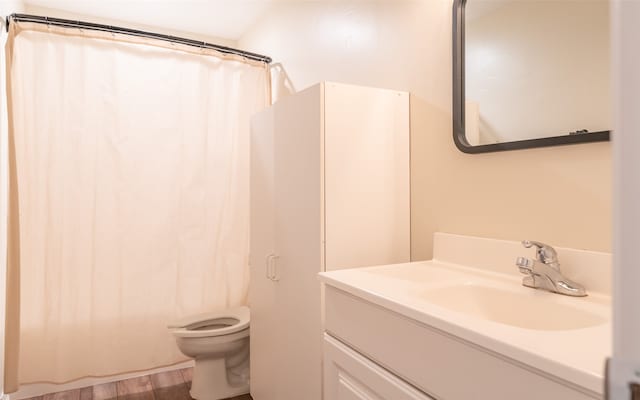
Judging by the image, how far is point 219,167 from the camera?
2.73m

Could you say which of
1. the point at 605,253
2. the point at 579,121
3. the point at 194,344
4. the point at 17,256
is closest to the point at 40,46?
the point at 17,256

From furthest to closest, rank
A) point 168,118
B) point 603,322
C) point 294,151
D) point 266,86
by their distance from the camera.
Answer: point 266,86
point 168,118
point 294,151
point 603,322

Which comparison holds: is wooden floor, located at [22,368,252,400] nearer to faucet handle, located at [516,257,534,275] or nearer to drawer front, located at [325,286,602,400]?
drawer front, located at [325,286,602,400]

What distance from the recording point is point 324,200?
146cm

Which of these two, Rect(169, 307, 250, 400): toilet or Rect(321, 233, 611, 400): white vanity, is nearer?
Rect(321, 233, 611, 400): white vanity

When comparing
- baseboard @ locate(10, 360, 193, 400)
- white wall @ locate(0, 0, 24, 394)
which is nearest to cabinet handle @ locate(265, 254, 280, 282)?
baseboard @ locate(10, 360, 193, 400)

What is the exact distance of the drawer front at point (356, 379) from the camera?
96 centimetres

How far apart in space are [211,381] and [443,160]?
1.86 m

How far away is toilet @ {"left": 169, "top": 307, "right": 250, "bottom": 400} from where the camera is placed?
2.26m

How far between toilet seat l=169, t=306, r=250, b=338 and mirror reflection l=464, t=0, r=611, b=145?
5.56ft

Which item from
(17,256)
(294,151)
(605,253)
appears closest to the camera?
(605,253)

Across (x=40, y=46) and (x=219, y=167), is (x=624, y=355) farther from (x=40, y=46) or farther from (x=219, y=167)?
(x=40, y=46)

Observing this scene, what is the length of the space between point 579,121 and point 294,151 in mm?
990

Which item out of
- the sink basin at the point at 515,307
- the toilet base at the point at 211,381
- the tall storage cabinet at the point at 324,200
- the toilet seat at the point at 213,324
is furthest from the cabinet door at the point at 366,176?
the toilet base at the point at 211,381
